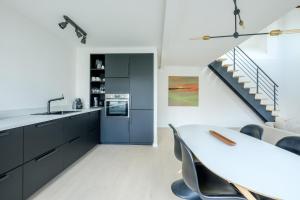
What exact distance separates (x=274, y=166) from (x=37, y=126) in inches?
88.2

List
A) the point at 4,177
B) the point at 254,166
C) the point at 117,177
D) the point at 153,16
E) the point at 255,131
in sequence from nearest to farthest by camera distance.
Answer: the point at 254,166 → the point at 4,177 → the point at 255,131 → the point at 117,177 → the point at 153,16

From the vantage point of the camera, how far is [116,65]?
4.71 metres

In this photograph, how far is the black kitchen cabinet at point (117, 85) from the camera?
4707 millimetres

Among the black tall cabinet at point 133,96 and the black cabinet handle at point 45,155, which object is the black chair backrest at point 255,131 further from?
the black cabinet handle at point 45,155

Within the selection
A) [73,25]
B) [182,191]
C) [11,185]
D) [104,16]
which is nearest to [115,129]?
[73,25]

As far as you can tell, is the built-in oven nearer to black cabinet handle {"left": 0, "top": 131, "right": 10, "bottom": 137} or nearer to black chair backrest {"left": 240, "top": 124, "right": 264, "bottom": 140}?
black chair backrest {"left": 240, "top": 124, "right": 264, "bottom": 140}

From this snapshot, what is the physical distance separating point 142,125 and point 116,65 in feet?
4.91

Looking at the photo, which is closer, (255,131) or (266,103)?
(255,131)

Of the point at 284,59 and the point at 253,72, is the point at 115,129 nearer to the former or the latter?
the point at 253,72

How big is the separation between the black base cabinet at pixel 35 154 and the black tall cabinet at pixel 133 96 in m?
1.30

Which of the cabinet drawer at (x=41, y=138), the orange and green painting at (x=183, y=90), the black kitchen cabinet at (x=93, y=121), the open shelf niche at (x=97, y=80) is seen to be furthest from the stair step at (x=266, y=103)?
the cabinet drawer at (x=41, y=138)

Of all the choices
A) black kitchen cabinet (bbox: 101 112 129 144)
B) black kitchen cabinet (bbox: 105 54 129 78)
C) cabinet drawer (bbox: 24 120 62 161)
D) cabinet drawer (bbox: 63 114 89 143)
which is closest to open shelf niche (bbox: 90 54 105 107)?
black kitchen cabinet (bbox: 105 54 129 78)

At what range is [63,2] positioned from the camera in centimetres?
266

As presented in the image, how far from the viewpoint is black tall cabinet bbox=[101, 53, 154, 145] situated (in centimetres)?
467
